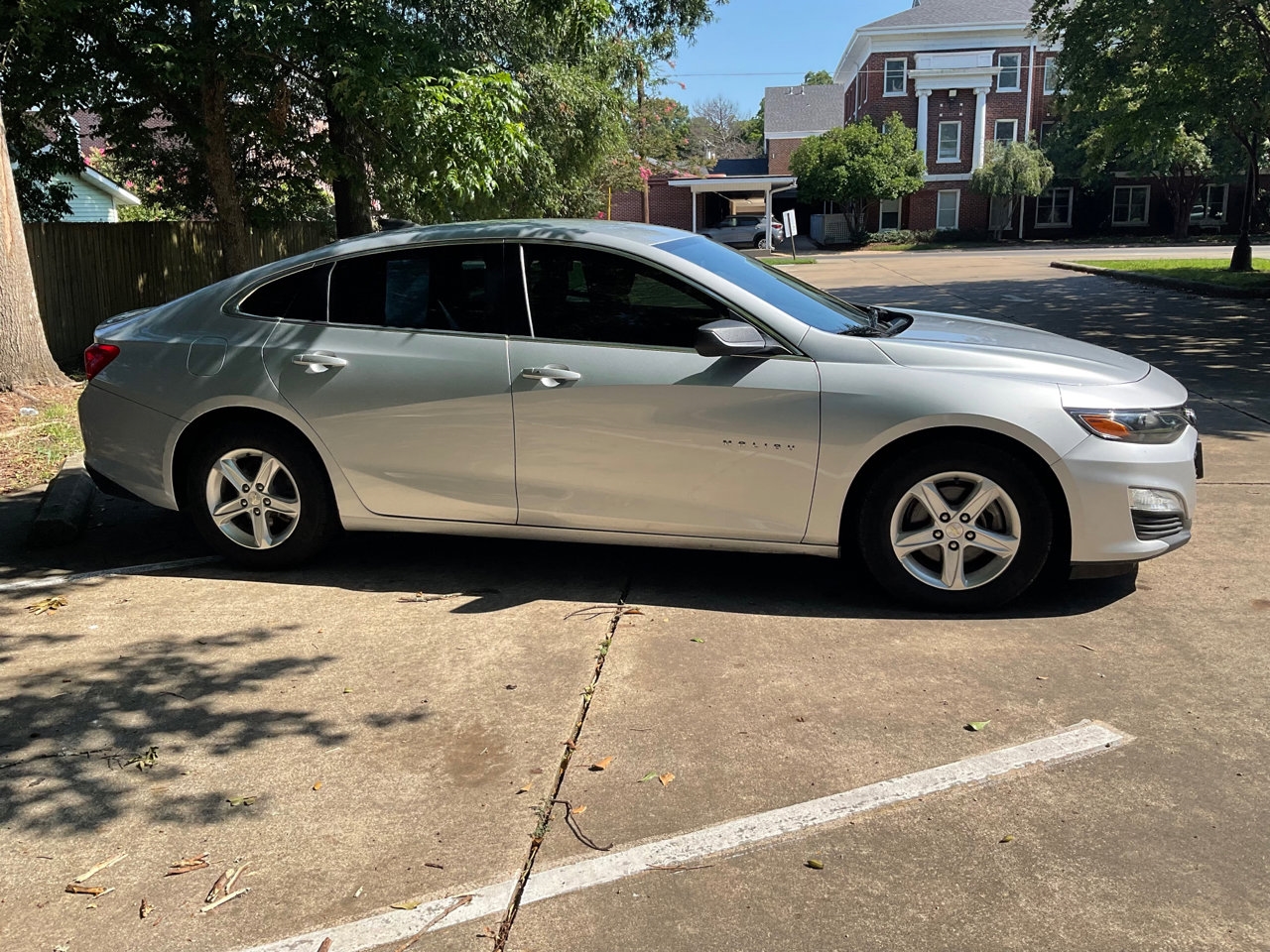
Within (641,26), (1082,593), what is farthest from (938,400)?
(641,26)

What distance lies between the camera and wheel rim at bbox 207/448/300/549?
5.18m

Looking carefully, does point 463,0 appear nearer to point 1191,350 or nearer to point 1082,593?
point 1191,350

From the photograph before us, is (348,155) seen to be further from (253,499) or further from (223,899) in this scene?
(223,899)

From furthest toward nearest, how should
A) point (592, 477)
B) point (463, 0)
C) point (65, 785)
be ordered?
1. point (463, 0)
2. point (592, 477)
3. point (65, 785)

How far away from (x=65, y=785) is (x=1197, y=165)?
50.3 meters

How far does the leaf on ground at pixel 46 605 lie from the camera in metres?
4.90

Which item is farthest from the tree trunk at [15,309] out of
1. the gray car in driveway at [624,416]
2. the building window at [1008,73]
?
the building window at [1008,73]

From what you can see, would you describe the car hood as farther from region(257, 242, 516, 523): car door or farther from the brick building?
the brick building

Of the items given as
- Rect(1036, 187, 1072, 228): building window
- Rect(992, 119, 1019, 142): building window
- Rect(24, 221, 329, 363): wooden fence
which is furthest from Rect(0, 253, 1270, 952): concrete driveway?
Rect(992, 119, 1019, 142): building window

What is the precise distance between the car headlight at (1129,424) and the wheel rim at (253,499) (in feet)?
11.6

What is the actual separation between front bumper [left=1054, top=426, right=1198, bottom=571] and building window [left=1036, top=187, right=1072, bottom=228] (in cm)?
5205

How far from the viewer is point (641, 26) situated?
77.6 feet

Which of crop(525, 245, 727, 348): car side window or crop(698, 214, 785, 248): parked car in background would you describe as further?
crop(698, 214, 785, 248): parked car in background

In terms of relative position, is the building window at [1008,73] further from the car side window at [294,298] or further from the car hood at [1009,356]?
the car side window at [294,298]
